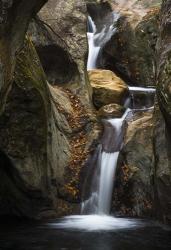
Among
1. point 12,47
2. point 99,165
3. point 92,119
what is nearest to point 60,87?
point 92,119

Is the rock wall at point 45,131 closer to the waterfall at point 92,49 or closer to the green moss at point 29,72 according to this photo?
the green moss at point 29,72

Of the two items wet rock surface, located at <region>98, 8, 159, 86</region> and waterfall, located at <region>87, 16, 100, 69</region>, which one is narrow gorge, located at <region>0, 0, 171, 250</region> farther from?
wet rock surface, located at <region>98, 8, 159, 86</region>

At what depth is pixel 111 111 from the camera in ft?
44.9

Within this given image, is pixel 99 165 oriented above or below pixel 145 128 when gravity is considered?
below

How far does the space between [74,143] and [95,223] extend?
299 centimetres

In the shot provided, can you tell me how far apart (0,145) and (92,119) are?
3.75 meters

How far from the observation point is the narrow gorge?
335 inches

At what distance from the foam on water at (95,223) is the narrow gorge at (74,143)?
0.07ft

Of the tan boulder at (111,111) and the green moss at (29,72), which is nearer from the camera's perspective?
the green moss at (29,72)

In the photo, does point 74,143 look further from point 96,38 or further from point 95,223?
point 96,38

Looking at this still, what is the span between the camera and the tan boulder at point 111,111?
44.7 ft

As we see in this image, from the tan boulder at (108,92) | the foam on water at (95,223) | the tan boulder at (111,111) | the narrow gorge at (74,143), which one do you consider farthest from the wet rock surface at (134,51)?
the foam on water at (95,223)

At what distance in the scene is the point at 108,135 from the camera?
1284cm

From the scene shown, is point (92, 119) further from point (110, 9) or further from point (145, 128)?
point (110, 9)
